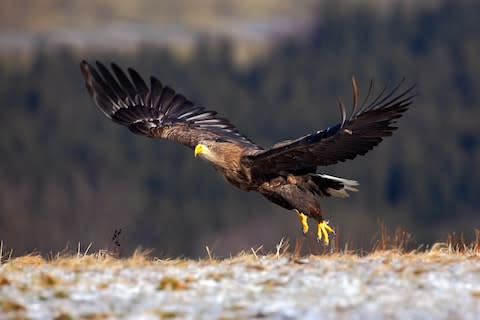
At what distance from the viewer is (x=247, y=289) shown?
7898mm

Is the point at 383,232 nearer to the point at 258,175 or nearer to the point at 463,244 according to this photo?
the point at 463,244

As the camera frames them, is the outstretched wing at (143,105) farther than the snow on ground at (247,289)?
Yes

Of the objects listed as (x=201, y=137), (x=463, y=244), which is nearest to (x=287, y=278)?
(x=463, y=244)

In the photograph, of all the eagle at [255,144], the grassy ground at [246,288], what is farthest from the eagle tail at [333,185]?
the grassy ground at [246,288]

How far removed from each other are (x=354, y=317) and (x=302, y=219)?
6.08 meters

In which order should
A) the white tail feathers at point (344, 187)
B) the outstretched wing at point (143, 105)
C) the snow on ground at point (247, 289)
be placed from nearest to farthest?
the snow on ground at point (247, 289) < the white tail feathers at point (344, 187) < the outstretched wing at point (143, 105)

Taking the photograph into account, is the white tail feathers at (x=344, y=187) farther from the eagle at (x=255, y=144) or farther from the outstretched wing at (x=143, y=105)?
the outstretched wing at (x=143, y=105)

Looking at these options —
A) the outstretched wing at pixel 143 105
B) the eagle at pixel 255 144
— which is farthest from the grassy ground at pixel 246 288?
the outstretched wing at pixel 143 105

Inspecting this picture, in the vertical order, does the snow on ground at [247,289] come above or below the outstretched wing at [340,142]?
→ below

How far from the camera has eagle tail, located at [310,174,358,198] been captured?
13078 millimetres

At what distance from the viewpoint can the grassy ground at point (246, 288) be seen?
712 cm

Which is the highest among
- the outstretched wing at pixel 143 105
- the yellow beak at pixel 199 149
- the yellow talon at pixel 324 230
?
the outstretched wing at pixel 143 105

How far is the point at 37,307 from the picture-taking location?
7488mm

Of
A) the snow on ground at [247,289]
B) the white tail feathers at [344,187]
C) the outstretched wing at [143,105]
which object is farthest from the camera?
the outstretched wing at [143,105]
